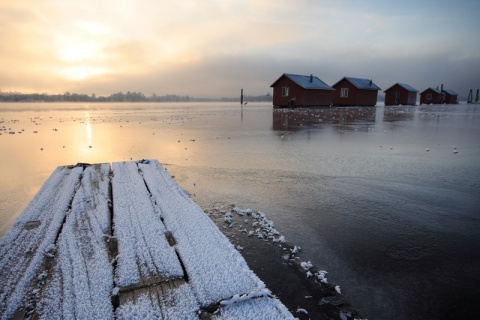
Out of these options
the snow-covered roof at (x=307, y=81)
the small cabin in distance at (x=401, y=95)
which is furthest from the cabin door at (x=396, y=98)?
the snow-covered roof at (x=307, y=81)

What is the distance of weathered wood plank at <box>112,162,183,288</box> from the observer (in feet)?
6.88

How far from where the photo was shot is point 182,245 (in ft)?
8.41

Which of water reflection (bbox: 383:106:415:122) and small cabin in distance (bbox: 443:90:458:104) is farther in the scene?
small cabin in distance (bbox: 443:90:458:104)

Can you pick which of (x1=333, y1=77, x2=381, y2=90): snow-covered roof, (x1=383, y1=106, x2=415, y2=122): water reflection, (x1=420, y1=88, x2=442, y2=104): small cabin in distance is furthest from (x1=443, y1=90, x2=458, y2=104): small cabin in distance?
(x1=383, y1=106, x2=415, y2=122): water reflection

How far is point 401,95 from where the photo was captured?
2322 inches

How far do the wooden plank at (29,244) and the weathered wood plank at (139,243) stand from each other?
59 centimetres

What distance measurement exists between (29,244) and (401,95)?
68.8 meters

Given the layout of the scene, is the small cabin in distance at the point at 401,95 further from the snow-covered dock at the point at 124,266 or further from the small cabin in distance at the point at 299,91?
the snow-covered dock at the point at 124,266

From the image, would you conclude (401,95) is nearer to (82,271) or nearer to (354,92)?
(354,92)

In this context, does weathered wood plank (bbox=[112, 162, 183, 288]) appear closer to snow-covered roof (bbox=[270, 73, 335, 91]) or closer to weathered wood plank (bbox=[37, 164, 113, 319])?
weathered wood plank (bbox=[37, 164, 113, 319])

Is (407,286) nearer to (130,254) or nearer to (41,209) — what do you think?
(130,254)

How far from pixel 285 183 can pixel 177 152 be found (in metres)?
4.37

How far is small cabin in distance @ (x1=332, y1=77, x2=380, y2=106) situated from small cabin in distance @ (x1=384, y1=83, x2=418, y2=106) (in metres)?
12.8

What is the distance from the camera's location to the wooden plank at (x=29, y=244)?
1.92m
